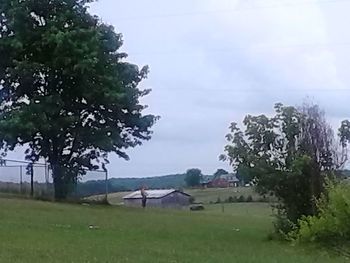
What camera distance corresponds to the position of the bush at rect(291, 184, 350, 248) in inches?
612

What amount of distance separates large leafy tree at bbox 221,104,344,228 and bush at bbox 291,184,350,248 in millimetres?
11398

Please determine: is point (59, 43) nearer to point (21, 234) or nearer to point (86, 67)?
point (86, 67)

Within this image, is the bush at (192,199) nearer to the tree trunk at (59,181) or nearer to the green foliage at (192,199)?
the green foliage at (192,199)

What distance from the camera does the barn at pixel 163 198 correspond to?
5753cm

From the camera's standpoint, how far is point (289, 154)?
28.3 m

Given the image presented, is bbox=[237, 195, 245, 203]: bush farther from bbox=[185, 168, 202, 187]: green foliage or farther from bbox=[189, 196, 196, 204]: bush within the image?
bbox=[185, 168, 202, 187]: green foliage

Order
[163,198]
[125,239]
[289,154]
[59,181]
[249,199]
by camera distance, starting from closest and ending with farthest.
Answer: [125,239], [289,154], [59,181], [249,199], [163,198]

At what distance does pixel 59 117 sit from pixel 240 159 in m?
18.0

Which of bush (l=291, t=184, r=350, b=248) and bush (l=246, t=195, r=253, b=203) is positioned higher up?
bush (l=246, t=195, r=253, b=203)

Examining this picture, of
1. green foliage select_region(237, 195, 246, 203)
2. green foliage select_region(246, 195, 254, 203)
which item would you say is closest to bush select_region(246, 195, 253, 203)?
green foliage select_region(246, 195, 254, 203)

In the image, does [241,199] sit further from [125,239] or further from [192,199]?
[125,239]

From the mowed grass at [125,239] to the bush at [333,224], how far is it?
647 millimetres

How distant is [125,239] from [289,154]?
7670 mm

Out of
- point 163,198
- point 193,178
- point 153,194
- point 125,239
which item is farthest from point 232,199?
point 125,239
